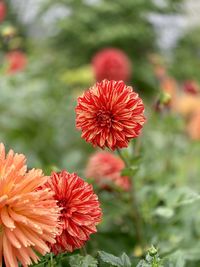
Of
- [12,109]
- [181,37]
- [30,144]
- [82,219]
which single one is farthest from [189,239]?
[181,37]

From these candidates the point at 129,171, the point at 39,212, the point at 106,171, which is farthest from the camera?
the point at 106,171

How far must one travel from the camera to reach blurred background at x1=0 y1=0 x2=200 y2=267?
1.48m

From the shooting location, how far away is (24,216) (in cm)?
75

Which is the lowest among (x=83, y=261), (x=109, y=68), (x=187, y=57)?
(x=83, y=261)

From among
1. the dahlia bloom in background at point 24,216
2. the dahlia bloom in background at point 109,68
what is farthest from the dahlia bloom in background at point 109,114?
the dahlia bloom in background at point 109,68

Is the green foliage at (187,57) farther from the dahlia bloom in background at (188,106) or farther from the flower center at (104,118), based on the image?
the flower center at (104,118)

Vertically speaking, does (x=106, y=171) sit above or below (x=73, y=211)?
above

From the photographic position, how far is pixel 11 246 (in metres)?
0.75

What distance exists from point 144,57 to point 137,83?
0.32 m

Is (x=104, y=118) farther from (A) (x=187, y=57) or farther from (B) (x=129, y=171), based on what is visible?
(A) (x=187, y=57)

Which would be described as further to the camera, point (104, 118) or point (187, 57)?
point (187, 57)

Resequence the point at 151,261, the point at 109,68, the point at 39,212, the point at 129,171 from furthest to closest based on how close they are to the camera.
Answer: the point at 109,68 → the point at 129,171 → the point at 151,261 → the point at 39,212

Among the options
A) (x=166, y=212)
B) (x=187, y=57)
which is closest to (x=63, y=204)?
(x=166, y=212)

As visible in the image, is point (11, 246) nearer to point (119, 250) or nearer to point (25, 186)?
point (25, 186)
